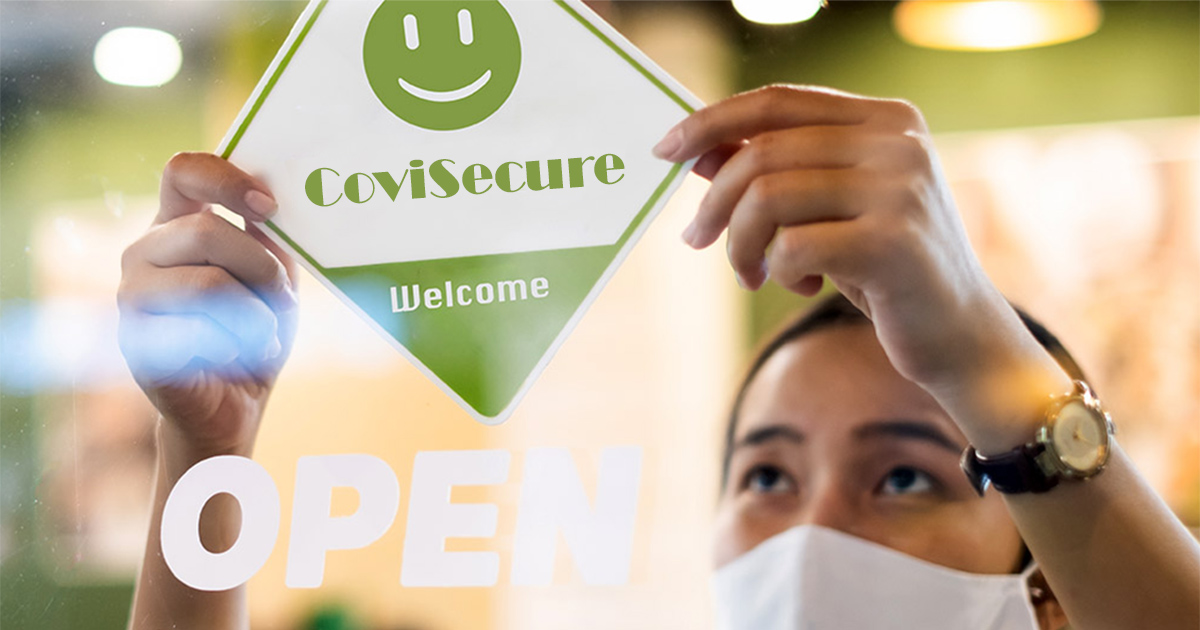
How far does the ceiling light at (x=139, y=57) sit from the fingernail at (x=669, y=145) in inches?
18.6

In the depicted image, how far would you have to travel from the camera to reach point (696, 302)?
0.94 m

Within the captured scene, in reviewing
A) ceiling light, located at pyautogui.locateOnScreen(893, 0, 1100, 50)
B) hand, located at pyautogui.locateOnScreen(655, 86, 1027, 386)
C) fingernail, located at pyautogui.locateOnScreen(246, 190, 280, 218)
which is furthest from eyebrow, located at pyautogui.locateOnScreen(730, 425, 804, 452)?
fingernail, located at pyautogui.locateOnScreen(246, 190, 280, 218)

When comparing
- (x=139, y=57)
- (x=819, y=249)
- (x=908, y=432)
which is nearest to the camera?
(x=819, y=249)

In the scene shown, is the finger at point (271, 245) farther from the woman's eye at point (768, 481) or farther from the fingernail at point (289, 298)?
the woman's eye at point (768, 481)

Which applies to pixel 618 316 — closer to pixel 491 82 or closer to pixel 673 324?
pixel 673 324

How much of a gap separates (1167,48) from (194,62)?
87 cm

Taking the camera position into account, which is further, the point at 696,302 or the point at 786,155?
the point at 696,302

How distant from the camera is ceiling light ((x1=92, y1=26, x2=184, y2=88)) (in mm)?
1033

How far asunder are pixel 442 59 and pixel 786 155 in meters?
0.32

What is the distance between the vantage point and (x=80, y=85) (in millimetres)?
1052

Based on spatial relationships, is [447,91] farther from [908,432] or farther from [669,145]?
[908,432]

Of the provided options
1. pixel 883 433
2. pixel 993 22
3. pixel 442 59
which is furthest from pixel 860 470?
pixel 442 59

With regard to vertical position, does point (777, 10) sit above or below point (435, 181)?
above

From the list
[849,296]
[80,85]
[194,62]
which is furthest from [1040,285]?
[80,85]
